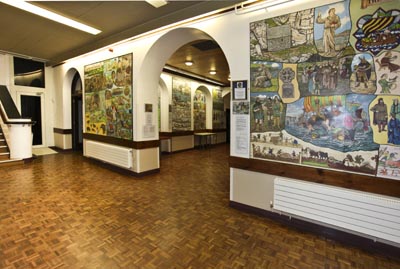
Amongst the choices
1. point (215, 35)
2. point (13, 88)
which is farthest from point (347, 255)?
point (13, 88)

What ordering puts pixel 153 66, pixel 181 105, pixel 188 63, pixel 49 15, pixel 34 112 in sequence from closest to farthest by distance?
pixel 49 15, pixel 153 66, pixel 188 63, pixel 34 112, pixel 181 105

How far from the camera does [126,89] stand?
16.4 feet

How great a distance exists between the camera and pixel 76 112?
8.09 m

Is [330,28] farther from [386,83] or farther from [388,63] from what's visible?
[386,83]

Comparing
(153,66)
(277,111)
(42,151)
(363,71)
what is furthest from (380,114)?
(42,151)

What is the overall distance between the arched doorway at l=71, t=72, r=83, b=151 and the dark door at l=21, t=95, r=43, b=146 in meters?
1.35

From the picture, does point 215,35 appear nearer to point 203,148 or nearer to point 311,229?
point 311,229

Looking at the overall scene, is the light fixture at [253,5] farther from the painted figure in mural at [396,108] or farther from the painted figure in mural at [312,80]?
the painted figure in mural at [396,108]

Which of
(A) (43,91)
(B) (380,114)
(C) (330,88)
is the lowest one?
(B) (380,114)

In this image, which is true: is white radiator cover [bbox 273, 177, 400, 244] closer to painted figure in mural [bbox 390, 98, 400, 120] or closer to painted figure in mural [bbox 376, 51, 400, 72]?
painted figure in mural [bbox 390, 98, 400, 120]

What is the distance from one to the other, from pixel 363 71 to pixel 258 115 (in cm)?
127

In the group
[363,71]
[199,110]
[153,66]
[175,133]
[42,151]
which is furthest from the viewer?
[199,110]

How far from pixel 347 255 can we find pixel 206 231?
1560mm

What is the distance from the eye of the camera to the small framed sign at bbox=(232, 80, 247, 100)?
123 inches
